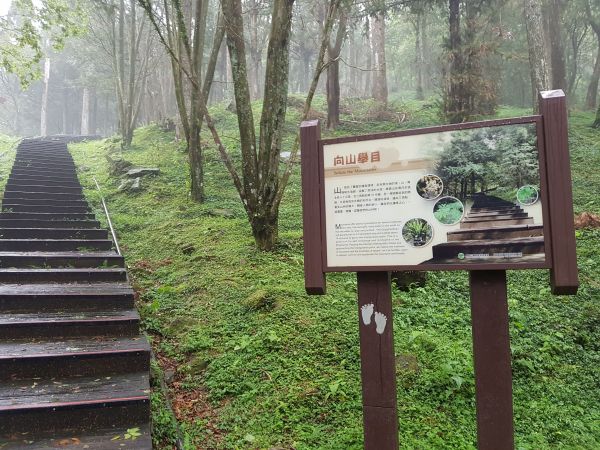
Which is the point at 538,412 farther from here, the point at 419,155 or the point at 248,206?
the point at 248,206

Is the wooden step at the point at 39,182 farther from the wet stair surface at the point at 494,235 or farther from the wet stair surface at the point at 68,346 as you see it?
the wet stair surface at the point at 494,235

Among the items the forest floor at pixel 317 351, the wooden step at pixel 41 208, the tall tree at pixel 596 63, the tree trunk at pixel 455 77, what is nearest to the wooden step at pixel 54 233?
the forest floor at pixel 317 351

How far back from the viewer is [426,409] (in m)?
3.87

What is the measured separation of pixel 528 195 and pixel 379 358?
136 cm

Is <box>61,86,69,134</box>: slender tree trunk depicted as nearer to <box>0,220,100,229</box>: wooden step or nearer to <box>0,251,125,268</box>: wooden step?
<box>0,220,100,229</box>: wooden step

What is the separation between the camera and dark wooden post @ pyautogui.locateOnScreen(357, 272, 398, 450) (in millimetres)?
3004

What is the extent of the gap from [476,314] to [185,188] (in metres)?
10.1

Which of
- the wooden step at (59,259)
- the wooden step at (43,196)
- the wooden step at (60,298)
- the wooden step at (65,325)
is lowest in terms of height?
the wooden step at (65,325)

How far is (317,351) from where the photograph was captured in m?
4.62

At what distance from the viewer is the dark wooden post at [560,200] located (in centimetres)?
251

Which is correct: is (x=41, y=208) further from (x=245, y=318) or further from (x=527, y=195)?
(x=527, y=195)

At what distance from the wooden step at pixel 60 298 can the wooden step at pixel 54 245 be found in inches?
74.4

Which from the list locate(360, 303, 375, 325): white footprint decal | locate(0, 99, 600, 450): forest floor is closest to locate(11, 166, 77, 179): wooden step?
locate(0, 99, 600, 450): forest floor

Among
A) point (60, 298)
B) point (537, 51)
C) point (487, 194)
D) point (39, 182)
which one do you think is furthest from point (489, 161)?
point (39, 182)
